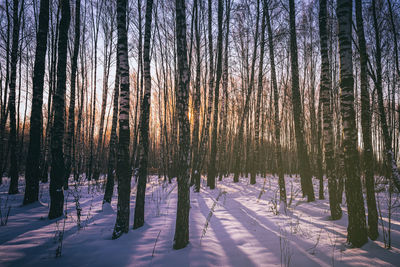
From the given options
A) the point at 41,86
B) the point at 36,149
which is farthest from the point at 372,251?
the point at 41,86

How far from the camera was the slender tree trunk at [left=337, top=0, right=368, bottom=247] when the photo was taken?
10.0ft

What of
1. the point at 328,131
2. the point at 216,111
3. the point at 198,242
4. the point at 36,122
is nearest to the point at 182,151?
the point at 198,242

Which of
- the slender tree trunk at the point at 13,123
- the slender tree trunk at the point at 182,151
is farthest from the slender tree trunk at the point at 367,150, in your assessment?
the slender tree trunk at the point at 13,123

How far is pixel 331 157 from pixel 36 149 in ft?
31.0

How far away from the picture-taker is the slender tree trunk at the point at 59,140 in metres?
4.74

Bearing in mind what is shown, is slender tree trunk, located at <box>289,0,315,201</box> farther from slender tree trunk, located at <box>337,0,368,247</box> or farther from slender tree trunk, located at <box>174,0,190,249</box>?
slender tree trunk, located at <box>174,0,190,249</box>

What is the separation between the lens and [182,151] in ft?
10.6

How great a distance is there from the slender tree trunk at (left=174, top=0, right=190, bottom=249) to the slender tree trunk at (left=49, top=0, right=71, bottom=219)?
374 cm

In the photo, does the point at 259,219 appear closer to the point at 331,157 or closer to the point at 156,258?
the point at 331,157

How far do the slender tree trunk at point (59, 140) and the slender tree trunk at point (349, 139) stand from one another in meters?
6.59

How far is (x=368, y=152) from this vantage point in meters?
3.49

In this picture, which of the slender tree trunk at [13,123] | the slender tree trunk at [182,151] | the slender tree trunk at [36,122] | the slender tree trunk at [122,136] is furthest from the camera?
the slender tree trunk at [13,123]

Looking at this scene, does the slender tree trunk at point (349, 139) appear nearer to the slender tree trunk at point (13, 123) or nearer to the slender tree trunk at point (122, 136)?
the slender tree trunk at point (122, 136)

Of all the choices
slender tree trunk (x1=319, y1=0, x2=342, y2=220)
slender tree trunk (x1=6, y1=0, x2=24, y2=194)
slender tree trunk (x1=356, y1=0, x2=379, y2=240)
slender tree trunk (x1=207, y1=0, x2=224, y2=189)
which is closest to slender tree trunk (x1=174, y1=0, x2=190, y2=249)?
slender tree trunk (x1=356, y1=0, x2=379, y2=240)
